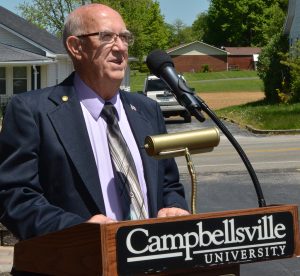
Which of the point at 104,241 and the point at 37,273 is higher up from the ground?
the point at 104,241

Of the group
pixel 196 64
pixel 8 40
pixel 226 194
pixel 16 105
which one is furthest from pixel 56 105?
pixel 196 64

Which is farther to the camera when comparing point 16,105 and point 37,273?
point 16,105

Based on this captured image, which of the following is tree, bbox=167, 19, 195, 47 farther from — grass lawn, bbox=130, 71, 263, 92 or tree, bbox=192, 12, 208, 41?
grass lawn, bbox=130, 71, 263, 92

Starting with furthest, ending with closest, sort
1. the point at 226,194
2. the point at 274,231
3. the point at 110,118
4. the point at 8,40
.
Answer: the point at 8,40
the point at 226,194
the point at 110,118
the point at 274,231

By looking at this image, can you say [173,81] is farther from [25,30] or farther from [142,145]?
[25,30]

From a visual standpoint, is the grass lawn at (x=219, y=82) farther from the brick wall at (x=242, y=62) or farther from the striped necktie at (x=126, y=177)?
the striped necktie at (x=126, y=177)

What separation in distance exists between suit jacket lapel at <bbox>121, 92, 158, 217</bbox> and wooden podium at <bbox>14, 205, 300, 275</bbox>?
591mm

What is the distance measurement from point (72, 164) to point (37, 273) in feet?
1.43

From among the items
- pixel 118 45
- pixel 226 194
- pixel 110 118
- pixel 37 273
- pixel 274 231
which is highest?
pixel 118 45

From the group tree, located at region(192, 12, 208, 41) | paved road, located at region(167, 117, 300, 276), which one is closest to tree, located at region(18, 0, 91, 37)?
paved road, located at region(167, 117, 300, 276)

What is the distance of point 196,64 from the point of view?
339ft

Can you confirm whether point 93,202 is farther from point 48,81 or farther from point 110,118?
point 48,81

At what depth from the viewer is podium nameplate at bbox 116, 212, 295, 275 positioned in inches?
82.0

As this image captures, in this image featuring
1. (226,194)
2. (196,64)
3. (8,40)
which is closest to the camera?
(226,194)
